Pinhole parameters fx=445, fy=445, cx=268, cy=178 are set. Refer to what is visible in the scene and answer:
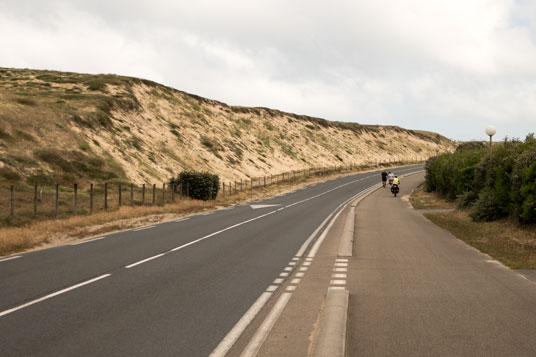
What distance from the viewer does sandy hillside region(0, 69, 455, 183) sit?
1528 inches

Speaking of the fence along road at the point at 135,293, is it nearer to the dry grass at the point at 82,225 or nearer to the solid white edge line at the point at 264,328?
the solid white edge line at the point at 264,328

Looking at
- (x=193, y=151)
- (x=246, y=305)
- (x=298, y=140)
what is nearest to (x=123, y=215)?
(x=246, y=305)

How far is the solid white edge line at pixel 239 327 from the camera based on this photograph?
530 centimetres

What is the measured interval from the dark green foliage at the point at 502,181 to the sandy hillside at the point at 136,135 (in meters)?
28.8

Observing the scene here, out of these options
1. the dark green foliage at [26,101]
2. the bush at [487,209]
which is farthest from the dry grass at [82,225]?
the dark green foliage at [26,101]

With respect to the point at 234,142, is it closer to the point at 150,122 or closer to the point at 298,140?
the point at 150,122

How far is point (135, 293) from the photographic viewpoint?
8.03 m

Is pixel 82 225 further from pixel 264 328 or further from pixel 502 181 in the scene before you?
pixel 502 181

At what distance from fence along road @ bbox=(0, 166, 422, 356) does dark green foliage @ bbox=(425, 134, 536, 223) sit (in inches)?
315

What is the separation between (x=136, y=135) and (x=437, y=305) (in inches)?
2099

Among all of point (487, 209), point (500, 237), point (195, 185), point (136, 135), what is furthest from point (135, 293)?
point (136, 135)

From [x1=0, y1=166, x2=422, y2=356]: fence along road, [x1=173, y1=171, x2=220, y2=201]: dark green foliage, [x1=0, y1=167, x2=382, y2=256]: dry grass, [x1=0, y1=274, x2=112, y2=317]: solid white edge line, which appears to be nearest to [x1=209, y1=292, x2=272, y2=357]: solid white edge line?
[x1=0, y1=166, x2=422, y2=356]: fence along road

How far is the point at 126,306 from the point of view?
7172 millimetres

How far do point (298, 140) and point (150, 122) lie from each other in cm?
4287
